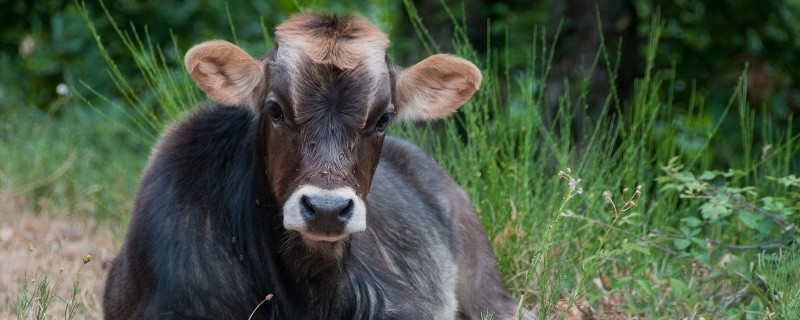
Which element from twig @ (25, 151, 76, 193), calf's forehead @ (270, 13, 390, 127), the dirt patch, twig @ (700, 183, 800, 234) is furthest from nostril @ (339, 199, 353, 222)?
twig @ (25, 151, 76, 193)

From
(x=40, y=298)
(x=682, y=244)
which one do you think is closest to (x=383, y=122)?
(x=40, y=298)

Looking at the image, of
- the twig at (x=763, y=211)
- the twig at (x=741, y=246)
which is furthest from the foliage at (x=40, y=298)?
the twig at (x=763, y=211)

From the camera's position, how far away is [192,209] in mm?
4488

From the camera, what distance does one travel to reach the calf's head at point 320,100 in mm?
3953

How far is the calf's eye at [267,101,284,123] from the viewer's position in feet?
13.8

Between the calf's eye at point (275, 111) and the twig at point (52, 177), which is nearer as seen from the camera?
the calf's eye at point (275, 111)

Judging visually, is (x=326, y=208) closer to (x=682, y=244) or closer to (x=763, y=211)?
(x=682, y=244)

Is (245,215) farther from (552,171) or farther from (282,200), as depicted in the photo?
(552,171)

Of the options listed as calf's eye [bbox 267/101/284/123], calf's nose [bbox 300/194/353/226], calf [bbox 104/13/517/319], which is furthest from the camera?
calf's eye [bbox 267/101/284/123]

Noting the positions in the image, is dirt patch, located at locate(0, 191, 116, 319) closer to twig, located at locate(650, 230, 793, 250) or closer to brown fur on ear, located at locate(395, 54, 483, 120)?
brown fur on ear, located at locate(395, 54, 483, 120)

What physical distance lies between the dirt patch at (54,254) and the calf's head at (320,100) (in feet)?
4.30

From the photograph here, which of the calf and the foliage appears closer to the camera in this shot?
the foliage

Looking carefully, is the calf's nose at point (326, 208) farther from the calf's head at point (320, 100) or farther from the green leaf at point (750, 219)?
the green leaf at point (750, 219)

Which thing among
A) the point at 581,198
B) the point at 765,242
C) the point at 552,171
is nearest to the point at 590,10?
the point at 552,171
